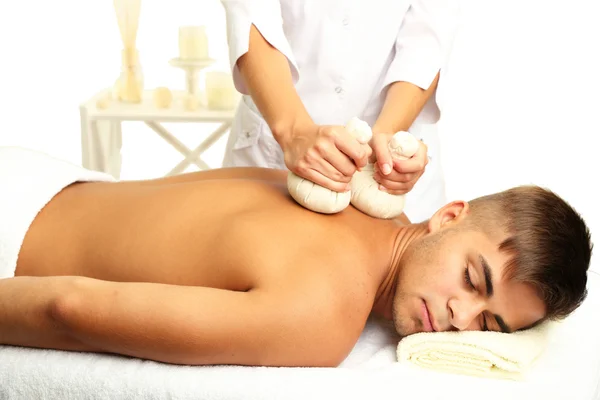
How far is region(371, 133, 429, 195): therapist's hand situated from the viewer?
5.96ft

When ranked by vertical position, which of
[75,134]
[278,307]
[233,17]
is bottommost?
[75,134]

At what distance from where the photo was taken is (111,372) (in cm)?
151

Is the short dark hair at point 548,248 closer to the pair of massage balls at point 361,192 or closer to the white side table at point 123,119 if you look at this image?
the pair of massage balls at point 361,192

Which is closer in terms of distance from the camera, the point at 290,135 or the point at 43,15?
the point at 290,135

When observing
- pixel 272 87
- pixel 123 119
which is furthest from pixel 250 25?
pixel 123 119

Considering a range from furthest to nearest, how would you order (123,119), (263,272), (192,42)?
(192,42), (123,119), (263,272)

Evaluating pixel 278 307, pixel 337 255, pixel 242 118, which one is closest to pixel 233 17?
pixel 242 118

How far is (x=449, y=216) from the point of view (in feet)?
6.42

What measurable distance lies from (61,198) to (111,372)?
65 centimetres

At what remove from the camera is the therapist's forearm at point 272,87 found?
1975 mm

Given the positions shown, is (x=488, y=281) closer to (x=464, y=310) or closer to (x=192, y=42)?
(x=464, y=310)

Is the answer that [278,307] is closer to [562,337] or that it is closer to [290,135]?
[290,135]

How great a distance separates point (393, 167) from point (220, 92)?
1.74 m

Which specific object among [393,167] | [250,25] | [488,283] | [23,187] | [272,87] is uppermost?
[250,25]
